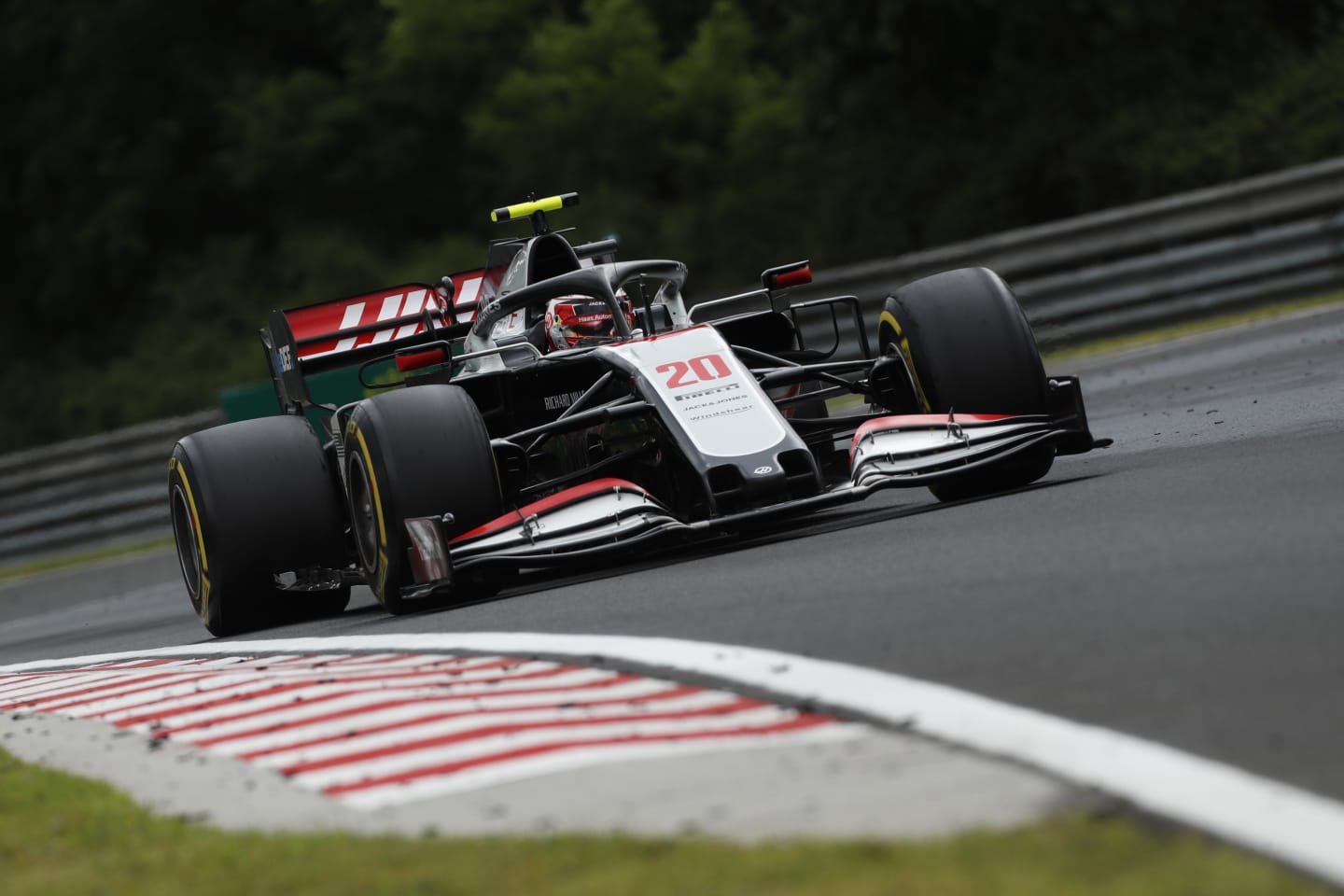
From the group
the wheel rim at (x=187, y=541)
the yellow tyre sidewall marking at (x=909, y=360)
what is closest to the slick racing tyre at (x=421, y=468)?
the wheel rim at (x=187, y=541)

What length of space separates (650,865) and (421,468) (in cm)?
474

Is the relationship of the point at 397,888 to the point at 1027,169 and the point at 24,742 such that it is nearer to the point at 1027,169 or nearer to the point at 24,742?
the point at 24,742

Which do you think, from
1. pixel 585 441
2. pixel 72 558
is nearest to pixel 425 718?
pixel 585 441

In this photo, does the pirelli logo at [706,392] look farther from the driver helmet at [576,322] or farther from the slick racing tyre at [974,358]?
the driver helmet at [576,322]

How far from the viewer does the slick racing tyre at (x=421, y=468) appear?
26.6 feet

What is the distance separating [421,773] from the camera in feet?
15.0

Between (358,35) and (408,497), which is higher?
(358,35)

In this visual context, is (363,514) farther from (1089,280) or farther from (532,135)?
(532,135)

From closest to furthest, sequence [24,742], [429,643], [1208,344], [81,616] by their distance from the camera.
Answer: [24,742]
[429,643]
[81,616]
[1208,344]

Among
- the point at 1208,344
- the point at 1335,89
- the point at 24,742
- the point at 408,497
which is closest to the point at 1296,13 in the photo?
the point at 1335,89

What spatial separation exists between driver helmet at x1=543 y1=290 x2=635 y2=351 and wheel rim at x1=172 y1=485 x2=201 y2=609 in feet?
6.04

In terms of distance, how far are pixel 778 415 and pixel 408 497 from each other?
4.92 feet

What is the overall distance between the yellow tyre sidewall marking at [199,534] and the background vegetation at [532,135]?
41.9 feet

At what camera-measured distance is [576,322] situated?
9578 millimetres
